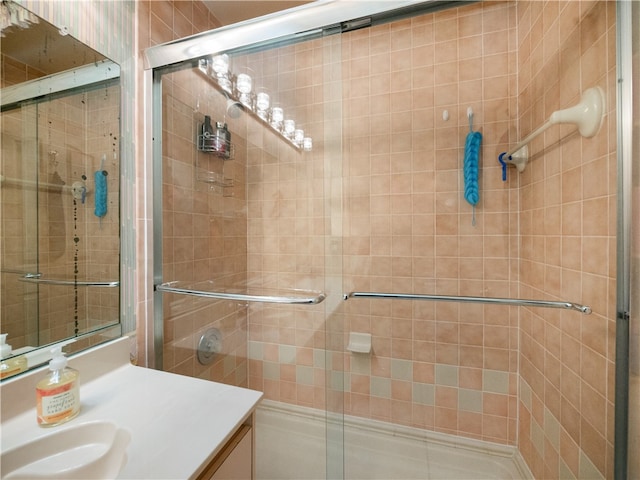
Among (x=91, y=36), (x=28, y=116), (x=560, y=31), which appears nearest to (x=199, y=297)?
(x=28, y=116)

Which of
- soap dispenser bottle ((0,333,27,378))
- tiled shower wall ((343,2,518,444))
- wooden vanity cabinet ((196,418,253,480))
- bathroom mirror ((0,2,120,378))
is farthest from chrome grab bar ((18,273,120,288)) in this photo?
tiled shower wall ((343,2,518,444))

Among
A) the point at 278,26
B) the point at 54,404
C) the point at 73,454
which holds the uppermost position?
the point at 278,26

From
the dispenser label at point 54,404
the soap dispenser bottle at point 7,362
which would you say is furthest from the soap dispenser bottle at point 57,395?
the soap dispenser bottle at point 7,362

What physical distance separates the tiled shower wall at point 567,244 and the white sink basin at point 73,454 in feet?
4.30

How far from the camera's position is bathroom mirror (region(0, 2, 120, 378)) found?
69 centimetres

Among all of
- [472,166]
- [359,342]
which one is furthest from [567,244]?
[359,342]

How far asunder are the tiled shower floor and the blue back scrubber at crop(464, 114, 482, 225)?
1.26 meters

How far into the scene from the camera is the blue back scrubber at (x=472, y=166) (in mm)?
1368

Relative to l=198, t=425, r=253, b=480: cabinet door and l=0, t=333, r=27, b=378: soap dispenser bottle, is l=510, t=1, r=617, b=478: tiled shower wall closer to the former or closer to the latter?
l=198, t=425, r=253, b=480: cabinet door

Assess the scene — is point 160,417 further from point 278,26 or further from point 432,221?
point 432,221

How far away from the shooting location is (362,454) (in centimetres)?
140

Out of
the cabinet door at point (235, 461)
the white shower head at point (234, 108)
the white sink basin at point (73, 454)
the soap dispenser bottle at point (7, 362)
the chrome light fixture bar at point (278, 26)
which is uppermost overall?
the chrome light fixture bar at point (278, 26)

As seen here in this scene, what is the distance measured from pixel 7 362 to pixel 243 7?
5.94 feet

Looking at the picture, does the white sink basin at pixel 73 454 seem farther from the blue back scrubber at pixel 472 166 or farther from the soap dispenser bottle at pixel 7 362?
the blue back scrubber at pixel 472 166
